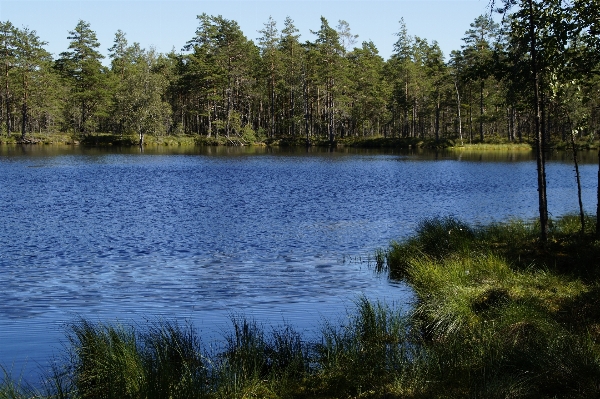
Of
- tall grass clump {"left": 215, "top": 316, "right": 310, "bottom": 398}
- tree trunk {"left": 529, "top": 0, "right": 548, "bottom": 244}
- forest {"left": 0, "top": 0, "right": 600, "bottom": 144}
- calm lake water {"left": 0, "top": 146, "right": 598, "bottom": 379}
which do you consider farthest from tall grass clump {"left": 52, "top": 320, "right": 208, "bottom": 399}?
forest {"left": 0, "top": 0, "right": 600, "bottom": 144}

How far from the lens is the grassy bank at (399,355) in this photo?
704 centimetres

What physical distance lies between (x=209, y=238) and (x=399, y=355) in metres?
15.0

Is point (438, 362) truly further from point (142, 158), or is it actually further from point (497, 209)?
point (142, 158)

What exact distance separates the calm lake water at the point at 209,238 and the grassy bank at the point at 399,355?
170 centimetres

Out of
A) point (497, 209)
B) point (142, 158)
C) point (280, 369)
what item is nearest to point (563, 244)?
point (280, 369)

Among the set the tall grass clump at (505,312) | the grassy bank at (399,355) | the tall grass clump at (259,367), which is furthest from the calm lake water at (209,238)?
the tall grass clump at (259,367)

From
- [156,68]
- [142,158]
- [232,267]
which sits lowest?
[232,267]

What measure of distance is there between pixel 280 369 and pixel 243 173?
44.1 meters

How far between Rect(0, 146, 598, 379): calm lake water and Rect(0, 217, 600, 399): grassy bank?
1.70 metres

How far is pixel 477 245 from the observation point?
16328 mm

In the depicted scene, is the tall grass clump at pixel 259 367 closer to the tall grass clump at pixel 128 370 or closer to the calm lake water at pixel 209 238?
the tall grass clump at pixel 128 370

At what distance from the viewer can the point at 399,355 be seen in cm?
806

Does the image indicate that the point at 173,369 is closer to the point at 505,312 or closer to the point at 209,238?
the point at 505,312

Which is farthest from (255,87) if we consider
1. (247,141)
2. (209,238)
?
(209,238)
